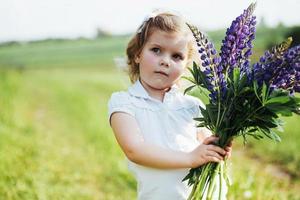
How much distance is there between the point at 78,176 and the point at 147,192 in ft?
10.2

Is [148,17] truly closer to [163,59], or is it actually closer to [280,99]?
[163,59]

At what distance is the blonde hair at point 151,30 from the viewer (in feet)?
10.1

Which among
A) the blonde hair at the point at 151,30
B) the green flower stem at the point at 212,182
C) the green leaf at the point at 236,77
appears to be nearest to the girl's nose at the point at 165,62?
the blonde hair at the point at 151,30

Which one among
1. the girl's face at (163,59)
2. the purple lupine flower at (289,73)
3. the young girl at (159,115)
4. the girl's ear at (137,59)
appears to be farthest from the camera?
the girl's ear at (137,59)

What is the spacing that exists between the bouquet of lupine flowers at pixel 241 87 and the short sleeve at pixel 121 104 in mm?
391

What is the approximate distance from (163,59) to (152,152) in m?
0.49

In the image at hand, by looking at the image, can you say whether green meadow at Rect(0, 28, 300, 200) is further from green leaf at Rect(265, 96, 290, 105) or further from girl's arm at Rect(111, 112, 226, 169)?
green leaf at Rect(265, 96, 290, 105)

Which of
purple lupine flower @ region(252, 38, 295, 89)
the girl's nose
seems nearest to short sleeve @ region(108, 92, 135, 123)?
the girl's nose

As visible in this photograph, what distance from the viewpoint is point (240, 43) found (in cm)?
265

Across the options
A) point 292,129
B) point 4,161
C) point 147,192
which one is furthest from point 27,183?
point 292,129

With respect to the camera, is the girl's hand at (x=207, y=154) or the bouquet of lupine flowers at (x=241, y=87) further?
the girl's hand at (x=207, y=154)

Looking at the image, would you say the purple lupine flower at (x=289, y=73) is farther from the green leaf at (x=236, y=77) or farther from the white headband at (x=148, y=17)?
the white headband at (x=148, y=17)

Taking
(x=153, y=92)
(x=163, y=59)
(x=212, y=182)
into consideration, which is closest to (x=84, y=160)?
(x=153, y=92)

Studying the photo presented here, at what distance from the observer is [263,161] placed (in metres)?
7.54
